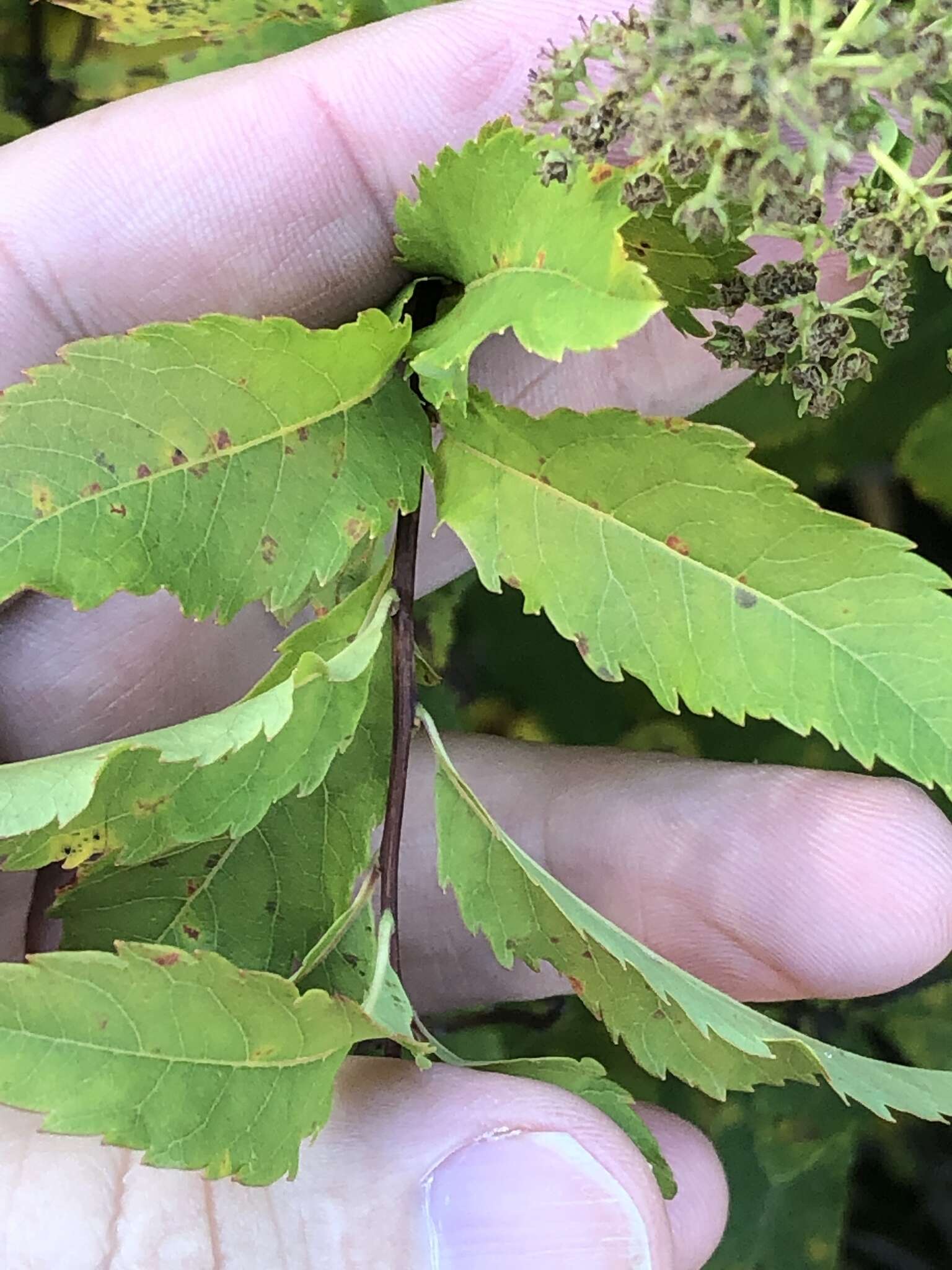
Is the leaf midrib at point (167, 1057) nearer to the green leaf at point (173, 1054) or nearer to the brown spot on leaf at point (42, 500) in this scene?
the green leaf at point (173, 1054)

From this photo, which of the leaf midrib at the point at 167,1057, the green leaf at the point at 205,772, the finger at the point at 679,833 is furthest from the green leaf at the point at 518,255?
the finger at the point at 679,833

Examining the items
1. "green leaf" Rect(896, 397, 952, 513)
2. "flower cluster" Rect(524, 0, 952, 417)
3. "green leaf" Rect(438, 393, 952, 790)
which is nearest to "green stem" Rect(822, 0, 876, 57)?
"flower cluster" Rect(524, 0, 952, 417)

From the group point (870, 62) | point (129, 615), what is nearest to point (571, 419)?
point (870, 62)

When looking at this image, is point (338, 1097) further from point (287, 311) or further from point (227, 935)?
point (287, 311)

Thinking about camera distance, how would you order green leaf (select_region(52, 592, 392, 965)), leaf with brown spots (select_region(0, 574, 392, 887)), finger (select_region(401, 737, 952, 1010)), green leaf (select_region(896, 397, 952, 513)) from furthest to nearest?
green leaf (select_region(896, 397, 952, 513)), finger (select_region(401, 737, 952, 1010)), green leaf (select_region(52, 592, 392, 965)), leaf with brown spots (select_region(0, 574, 392, 887))

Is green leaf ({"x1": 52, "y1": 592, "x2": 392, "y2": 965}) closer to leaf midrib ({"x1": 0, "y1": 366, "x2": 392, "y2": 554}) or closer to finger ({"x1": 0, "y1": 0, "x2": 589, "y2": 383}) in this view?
leaf midrib ({"x1": 0, "y1": 366, "x2": 392, "y2": 554})

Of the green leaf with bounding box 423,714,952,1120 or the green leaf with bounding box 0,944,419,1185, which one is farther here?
the green leaf with bounding box 423,714,952,1120
